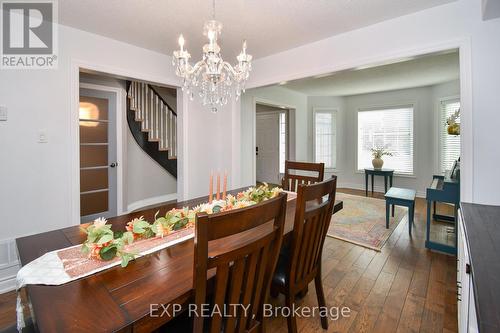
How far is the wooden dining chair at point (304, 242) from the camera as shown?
4.09ft

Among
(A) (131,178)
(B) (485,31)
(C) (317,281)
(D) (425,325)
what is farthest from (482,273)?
(A) (131,178)

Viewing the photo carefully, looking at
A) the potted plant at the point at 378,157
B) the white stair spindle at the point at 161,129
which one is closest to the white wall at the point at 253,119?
the potted plant at the point at 378,157

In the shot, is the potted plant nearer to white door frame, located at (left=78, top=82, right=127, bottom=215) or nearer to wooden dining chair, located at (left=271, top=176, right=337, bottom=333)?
wooden dining chair, located at (left=271, top=176, right=337, bottom=333)

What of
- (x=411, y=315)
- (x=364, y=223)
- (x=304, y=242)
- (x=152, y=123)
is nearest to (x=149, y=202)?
(x=152, y=123)

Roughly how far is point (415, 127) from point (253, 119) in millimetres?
3668

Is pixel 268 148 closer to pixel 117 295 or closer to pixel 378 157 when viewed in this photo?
pixel 378 157

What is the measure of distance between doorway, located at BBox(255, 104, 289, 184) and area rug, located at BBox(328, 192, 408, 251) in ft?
6.35

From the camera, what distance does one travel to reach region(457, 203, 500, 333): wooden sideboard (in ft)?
2.01

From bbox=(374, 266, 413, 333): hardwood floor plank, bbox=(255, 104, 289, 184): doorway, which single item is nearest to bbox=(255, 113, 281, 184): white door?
bbox=(255, 104, 289, 184): doorway

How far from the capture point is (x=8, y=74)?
2.10m

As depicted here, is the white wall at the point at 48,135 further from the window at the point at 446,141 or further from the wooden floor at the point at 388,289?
the window at the point at 446,141

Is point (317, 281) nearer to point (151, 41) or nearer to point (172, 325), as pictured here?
point (172, 325)

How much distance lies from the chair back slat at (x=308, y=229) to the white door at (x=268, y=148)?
4.59m

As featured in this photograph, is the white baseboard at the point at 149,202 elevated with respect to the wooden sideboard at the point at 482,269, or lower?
lower
